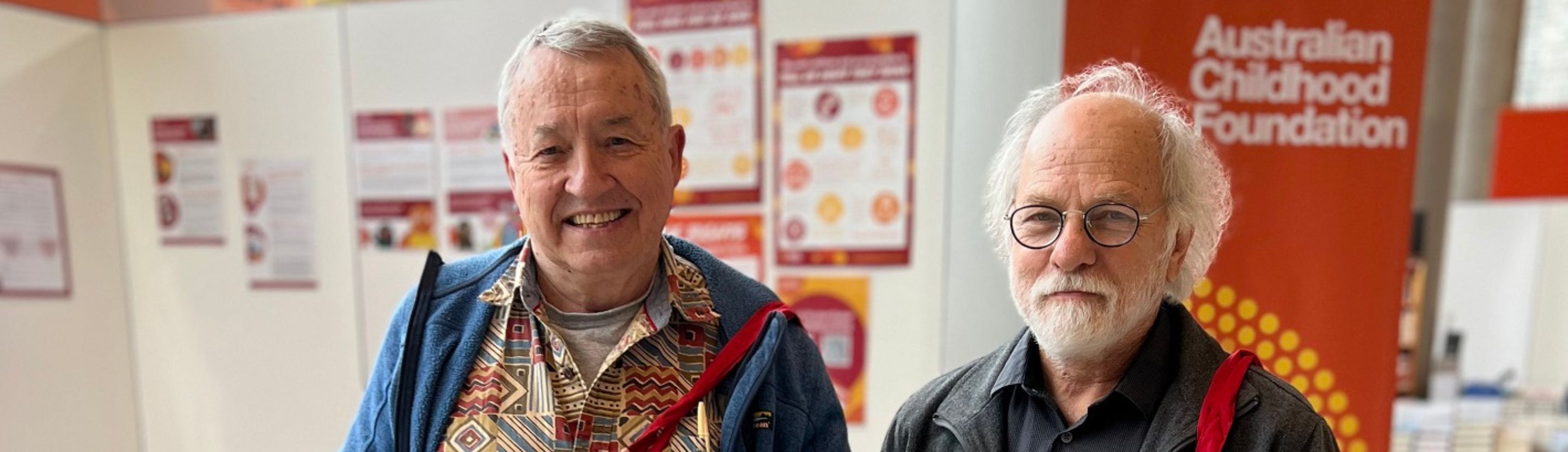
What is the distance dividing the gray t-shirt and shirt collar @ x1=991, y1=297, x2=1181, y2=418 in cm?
64

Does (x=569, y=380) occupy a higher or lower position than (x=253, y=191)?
lower

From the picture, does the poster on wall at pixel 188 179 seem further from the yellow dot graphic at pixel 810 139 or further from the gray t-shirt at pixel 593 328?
the gray t-shirt at pixel 593 328

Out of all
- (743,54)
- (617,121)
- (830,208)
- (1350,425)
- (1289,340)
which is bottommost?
(1350,425)

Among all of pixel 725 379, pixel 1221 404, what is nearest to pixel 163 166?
pixel 725 379

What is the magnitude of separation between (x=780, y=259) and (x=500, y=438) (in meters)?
1.54

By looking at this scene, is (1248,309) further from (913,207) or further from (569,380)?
(569,380)

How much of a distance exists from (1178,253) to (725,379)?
30.5 inches

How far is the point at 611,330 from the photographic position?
133 cm

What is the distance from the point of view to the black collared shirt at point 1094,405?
1224 mm

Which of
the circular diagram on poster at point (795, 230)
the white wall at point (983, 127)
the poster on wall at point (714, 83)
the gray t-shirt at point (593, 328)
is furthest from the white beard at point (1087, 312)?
the poster on wall at point (714, 83)

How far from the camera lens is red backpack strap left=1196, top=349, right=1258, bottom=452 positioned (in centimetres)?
111

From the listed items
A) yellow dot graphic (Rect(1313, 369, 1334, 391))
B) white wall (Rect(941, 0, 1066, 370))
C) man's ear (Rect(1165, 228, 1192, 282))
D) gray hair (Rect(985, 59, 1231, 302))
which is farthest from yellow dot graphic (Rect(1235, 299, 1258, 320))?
man's ear (Rect(1165, 228, 1192, 282))

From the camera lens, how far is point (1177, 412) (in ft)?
3.88

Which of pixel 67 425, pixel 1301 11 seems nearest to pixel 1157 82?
pixel 1301 11
